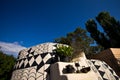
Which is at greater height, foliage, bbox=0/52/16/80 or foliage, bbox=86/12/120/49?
foliage, bbox=86/12/120/49

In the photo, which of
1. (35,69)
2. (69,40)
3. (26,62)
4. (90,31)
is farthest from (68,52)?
(90,31)

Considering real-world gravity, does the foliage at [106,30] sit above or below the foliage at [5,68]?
above

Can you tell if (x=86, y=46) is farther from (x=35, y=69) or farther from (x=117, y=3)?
(x=35, y=69)

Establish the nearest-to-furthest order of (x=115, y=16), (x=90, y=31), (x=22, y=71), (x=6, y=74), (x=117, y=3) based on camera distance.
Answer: (x=22, y=71) → (x=6, y=74) → (x=117, y=3) → (x=115, y=16) → (x=90, y=31)

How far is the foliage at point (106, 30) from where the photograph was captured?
9865 mm

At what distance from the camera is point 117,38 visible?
975 cm

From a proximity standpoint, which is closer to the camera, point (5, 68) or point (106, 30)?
point (5, 68)

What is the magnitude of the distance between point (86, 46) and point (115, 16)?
3840mm

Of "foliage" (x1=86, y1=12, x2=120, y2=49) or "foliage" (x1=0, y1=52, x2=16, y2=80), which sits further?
"foliage" (x1=86, y1=12, x2=120, y2=49)

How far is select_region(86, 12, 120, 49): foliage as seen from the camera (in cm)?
986

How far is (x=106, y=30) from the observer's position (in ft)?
34.1

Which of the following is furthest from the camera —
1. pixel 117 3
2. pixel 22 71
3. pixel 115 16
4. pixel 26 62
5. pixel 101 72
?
pixel 115 16

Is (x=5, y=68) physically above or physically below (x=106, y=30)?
below

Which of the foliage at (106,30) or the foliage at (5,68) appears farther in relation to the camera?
the foliage at (106,30)
